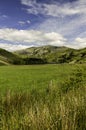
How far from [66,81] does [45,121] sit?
11420 millimetres

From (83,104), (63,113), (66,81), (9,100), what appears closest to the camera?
(63,113)

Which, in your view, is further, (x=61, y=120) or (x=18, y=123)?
(x=18, y=123)

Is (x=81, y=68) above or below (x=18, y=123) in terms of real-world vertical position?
above

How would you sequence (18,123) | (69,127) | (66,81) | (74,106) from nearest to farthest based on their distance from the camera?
1. (69,127)
2. (18,123)
3. (74,106)
4. (66,81)

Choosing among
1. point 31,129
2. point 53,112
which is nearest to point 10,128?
point 31,129

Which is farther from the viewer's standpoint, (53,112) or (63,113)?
(53,112)

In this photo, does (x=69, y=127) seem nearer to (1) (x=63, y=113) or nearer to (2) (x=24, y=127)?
(1) (x=63, y=113)

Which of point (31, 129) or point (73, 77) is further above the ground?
point (73, 77)

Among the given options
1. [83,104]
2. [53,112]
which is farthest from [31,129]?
[83,104]

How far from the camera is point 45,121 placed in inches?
217

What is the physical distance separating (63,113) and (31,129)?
79cm

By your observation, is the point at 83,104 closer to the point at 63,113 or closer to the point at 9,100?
the point at 63,113

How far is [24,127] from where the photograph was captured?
5.67m

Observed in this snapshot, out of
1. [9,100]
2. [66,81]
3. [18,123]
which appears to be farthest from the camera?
[66,81]
